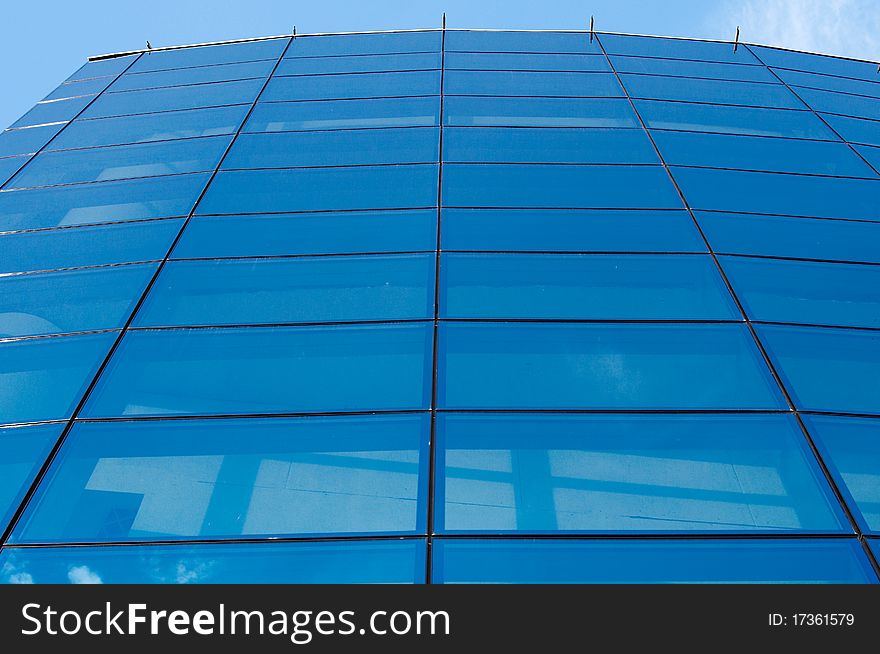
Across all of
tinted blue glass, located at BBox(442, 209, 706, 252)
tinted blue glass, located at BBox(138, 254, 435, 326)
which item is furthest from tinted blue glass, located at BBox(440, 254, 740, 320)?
tinted blue glass, located at BBox(138, 254, 435, 326)

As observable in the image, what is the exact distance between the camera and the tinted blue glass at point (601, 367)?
634 centimetres

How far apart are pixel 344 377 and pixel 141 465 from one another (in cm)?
195

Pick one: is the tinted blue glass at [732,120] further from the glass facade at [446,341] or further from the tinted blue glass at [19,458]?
the tinted blue glass at [19,458]

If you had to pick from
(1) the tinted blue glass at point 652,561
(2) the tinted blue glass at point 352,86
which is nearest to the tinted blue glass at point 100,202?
(2) the tinted blue glass at point 352,86

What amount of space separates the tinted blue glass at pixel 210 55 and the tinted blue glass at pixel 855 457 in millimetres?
13267

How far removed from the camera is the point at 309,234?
345 inches

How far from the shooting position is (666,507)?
5418mm

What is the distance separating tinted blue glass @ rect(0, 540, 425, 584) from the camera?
5.00 meters

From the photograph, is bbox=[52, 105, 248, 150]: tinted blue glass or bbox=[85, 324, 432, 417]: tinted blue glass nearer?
bbox=[85, 324, 432, 417]: tinted blue glass

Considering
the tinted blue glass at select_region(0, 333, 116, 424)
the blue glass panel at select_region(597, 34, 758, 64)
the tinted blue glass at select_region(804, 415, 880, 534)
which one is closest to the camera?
the tinted blue glass at select_region(804, 415, 880, 534)

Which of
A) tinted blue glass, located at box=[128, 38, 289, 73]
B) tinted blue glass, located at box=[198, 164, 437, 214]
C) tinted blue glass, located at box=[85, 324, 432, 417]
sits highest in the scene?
tinted blue glass, located at box=[128, 38, 289, 73]

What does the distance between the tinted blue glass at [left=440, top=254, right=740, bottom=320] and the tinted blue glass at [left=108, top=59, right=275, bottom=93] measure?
28.2ft

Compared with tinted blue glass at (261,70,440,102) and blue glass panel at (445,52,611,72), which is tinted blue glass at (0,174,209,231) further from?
blue glass panel at (445,52,611,72)

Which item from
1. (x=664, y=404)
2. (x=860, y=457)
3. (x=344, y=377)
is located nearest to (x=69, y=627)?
(x=344, y=377)
